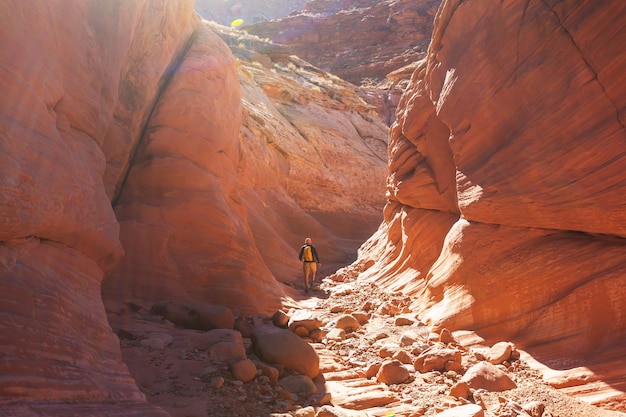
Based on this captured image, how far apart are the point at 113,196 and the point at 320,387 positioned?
5.04 meters

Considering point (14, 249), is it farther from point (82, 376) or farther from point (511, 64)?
point (511, 64)

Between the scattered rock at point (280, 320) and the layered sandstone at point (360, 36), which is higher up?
the layered sandstone at point (360, 36)

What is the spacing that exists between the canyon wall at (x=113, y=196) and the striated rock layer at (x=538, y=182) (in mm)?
3946

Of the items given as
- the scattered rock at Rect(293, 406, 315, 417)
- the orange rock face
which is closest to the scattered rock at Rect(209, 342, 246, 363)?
the scattered rock at Rect(293, 406, 315, 417)

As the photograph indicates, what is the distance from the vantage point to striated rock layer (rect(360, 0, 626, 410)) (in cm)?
536

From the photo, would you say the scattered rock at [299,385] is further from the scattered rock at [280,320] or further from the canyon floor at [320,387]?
the scattered rock at [280,320]

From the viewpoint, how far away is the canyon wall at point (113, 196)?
11.3ft

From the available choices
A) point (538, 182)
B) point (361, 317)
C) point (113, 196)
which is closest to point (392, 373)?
point (361, 317)

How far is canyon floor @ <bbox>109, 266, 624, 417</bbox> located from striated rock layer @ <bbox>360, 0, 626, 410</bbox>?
515mm

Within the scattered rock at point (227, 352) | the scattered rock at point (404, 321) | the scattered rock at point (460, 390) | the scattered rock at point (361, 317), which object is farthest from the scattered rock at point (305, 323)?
the scattered rock at point (460, 390)

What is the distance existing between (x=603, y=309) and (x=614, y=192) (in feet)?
4.26

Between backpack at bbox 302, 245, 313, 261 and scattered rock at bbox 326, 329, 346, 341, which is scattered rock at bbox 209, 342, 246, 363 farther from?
backpack at bbox 302, 245, 313, 261

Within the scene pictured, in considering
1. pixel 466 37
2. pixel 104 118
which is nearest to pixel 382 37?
pixel 466 37

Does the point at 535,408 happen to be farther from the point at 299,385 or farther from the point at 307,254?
the point at 307,254
